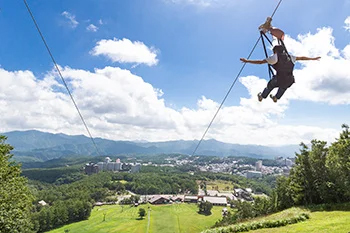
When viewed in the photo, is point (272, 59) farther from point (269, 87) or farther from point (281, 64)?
point (269, 87)

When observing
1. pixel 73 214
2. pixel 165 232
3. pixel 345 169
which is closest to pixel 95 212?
pixel 73 214

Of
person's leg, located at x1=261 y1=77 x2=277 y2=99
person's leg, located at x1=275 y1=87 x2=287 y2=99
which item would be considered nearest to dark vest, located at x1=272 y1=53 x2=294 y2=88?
person's leg, located at x1=261 y1=77 x2=277 y2=99

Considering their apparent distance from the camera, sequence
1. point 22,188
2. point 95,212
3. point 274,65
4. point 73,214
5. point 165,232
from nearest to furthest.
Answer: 1. point 274,65
2. point 22,188
3. point 165,232
4. point 73,214
5. point 95,212

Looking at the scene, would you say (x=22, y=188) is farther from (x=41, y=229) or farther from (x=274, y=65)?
(x=41, y=229)

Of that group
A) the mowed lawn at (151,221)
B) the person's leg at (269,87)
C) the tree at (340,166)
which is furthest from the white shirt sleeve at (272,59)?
the mowed lawn at (151,221)

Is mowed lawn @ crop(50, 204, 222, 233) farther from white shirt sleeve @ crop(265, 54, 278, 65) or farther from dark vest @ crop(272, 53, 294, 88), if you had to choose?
white shirt sleeve @ crop(265, 54, 278, 65)

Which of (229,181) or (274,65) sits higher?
(274,65)
